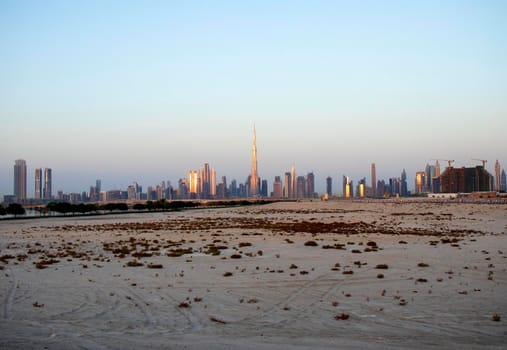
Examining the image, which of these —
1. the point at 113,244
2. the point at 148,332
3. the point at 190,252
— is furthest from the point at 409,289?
the point at 113,244

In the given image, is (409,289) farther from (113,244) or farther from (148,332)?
(113,244)

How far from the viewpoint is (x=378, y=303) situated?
14742 mm

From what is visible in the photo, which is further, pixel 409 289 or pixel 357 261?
pixel 357 261

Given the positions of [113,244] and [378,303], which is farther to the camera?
[113,244]

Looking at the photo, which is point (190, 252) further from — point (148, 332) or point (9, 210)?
point (9, 210)

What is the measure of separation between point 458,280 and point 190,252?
1580 centimetres

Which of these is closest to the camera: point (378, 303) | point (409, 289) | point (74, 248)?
point (378, 303)

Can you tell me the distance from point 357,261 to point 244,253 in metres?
7.29

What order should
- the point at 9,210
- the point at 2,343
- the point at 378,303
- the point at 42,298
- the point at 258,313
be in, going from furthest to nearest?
1. the point at 9,210
2. the point at 42,298
3. the point at 378,303
4. the point at 258,313
5. the point at 2,343

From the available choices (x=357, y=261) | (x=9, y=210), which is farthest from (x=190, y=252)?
(x=9, y=210)

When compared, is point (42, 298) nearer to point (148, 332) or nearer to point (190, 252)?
point (148, 332)

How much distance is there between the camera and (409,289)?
55.0 feet

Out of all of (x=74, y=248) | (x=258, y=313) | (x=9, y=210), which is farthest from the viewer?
(x=9, y=210)

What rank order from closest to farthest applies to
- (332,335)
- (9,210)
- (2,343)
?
(2,343) → (332,335) → (9,210)
